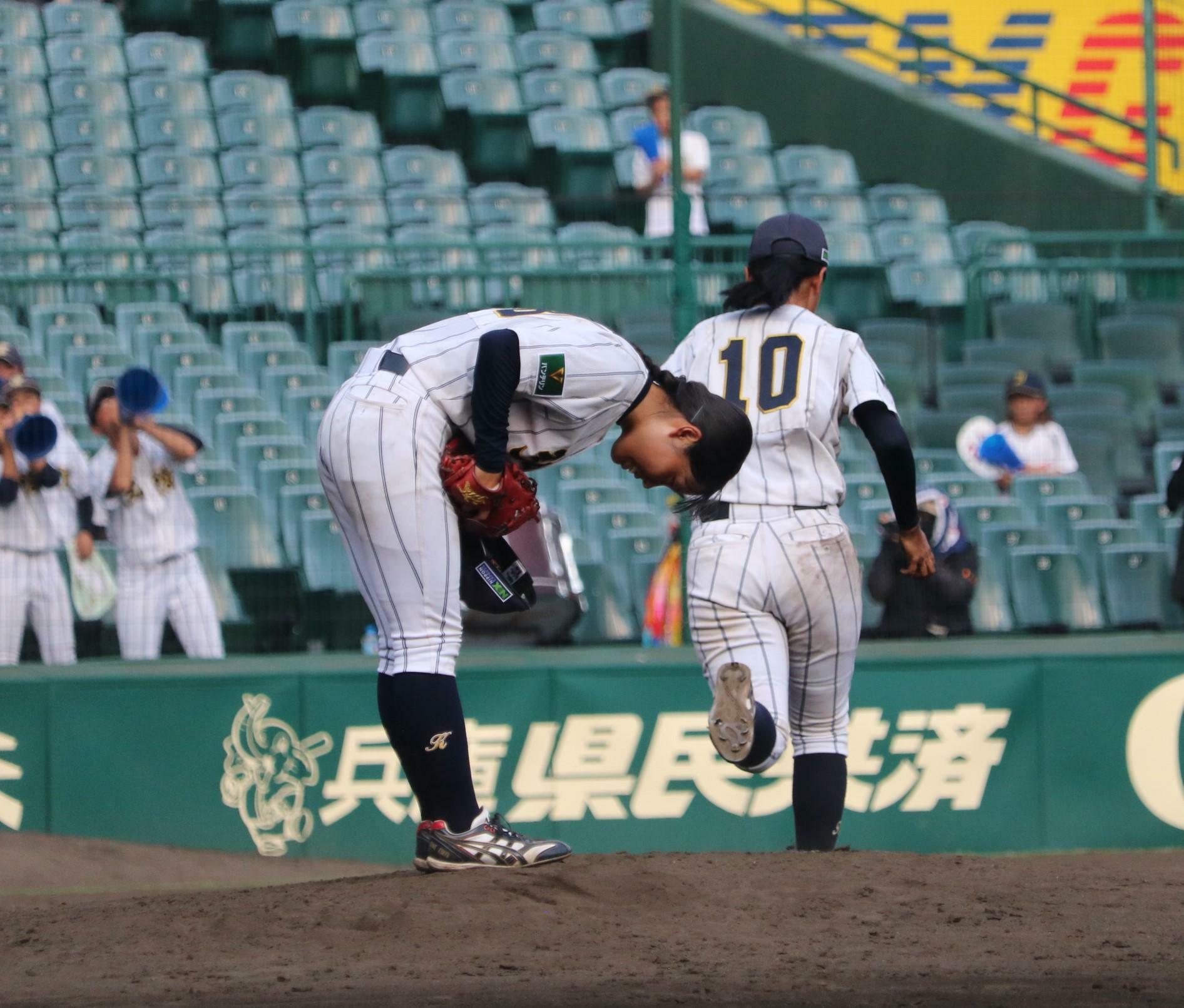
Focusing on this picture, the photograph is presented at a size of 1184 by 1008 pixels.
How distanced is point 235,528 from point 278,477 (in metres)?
0.67

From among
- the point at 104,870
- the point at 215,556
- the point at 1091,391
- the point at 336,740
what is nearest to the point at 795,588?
the point at 336,740

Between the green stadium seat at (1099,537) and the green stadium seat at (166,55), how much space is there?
8248 mm

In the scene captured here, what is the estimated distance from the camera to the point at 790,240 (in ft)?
16.0

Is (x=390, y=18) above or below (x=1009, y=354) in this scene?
above

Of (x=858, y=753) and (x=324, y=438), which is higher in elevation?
(x=324, y=438)

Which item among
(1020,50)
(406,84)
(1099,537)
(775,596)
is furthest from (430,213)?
(775,596)

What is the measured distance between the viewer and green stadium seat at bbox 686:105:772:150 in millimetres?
13727

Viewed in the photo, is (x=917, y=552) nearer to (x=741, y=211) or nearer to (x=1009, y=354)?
(x=1009, y=354)

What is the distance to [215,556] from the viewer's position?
8.08 meters

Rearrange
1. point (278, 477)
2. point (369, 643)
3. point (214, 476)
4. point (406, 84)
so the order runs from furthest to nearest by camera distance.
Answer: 1. point (406, 84)
2. point (278, 477)
3. point (214, 476)
4. point (369, 643)

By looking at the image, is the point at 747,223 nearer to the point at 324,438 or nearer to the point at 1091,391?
the point at 1091,391

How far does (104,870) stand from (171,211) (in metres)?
5.68

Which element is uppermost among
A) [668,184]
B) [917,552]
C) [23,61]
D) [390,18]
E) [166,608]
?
[390,18]

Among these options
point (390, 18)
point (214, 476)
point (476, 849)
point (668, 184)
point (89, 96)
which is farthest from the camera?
point (390, 18)
